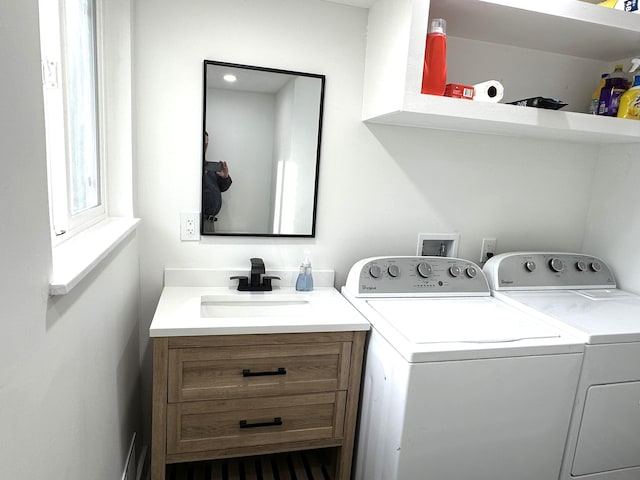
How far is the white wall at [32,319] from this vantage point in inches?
23.6

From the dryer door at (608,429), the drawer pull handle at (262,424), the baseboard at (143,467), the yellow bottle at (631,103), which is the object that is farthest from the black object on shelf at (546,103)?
the baseboard at (143,467)

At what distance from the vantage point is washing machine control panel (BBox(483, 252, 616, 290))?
193cm

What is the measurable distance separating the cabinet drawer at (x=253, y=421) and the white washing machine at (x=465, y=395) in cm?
17

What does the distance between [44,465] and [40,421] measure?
88 mm

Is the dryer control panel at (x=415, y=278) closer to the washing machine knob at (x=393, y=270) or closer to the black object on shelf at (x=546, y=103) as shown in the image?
the washing machine knob at (x=393, y=270)

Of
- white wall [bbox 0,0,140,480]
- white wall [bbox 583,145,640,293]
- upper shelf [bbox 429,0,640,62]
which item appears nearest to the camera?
white wall [bbox 0,0,140,480]

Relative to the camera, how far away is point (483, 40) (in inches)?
74.5

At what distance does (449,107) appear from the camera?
1501mm

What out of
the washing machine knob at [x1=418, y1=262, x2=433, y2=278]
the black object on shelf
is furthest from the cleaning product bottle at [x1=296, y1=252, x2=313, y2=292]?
the black object on shelf

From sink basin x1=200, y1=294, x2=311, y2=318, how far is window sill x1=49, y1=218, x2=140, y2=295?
1.48ft

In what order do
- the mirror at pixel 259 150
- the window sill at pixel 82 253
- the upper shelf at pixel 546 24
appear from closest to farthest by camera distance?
the window sill at pixel 82 253, the upper shelf at pixel 546 24, the mirror at pixel 259 150

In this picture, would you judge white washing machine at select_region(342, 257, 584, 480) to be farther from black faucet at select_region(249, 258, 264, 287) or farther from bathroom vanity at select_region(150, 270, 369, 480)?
black faucet at select_region(249, 258, 264, 287)

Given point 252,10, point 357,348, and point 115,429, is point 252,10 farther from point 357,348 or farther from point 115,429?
point 115,429

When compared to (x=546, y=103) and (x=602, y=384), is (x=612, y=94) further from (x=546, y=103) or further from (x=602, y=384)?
(x=602, y=384)
